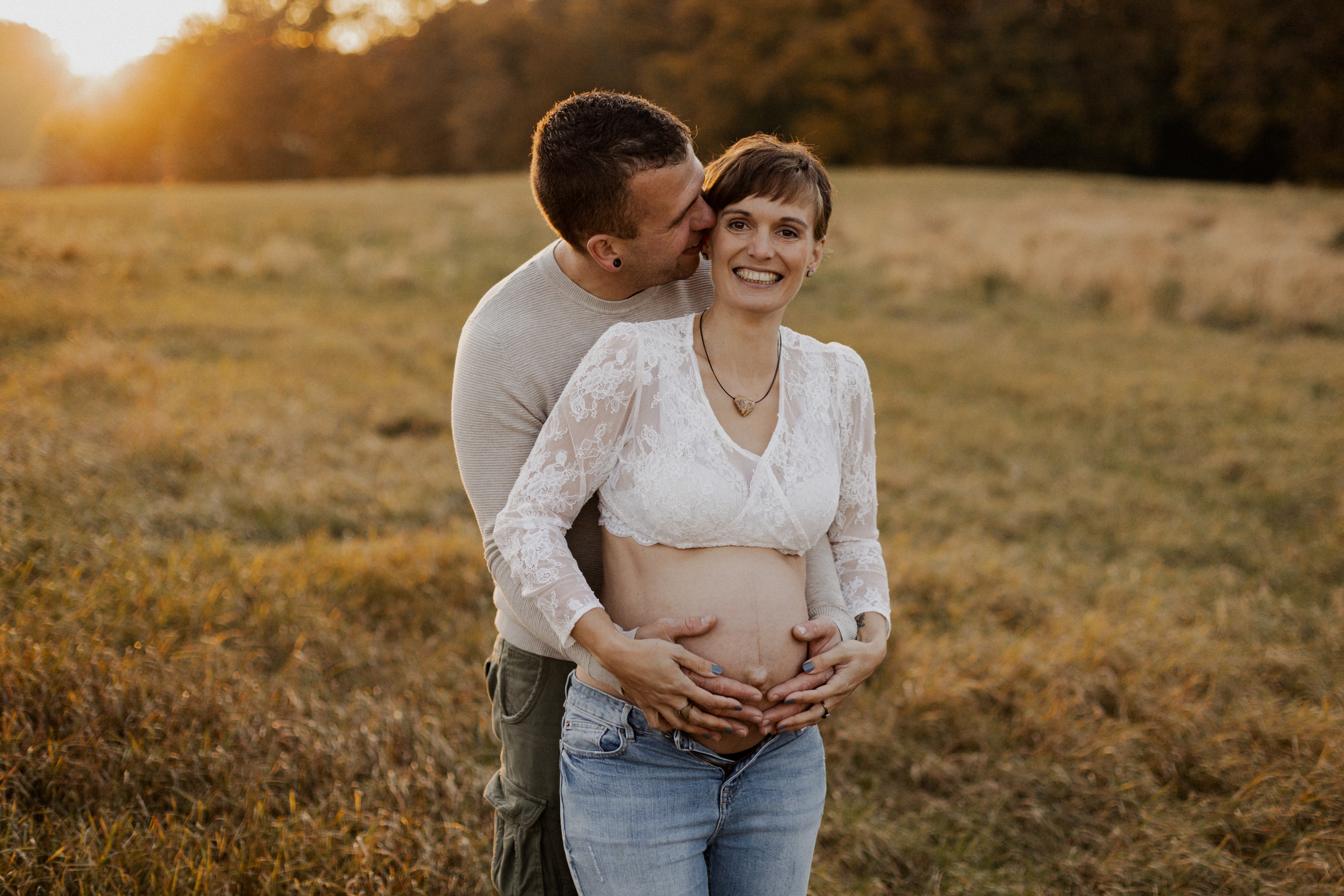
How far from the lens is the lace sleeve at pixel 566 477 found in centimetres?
196

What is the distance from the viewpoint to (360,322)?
10.9m

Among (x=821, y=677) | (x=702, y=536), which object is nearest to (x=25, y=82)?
(x=702, y=536)

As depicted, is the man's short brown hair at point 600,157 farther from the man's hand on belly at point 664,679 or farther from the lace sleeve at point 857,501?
the man's hand on belly at point 664,679

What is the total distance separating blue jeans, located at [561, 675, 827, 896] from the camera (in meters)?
1.93

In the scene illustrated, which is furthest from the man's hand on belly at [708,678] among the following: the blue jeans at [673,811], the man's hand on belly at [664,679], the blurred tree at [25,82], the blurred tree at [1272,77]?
the blurred tree at [1272,77]

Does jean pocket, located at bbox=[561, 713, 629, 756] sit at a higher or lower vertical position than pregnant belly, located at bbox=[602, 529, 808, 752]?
lower

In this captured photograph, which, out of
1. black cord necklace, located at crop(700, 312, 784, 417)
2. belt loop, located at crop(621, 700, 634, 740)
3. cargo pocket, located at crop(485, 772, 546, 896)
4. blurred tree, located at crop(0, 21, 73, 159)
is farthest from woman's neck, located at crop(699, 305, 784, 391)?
A: blurred tree, located at crop(0, 21, 73, 159)

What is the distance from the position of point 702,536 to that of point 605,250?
0.79 meters

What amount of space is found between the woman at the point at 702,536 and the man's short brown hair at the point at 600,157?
21 cm

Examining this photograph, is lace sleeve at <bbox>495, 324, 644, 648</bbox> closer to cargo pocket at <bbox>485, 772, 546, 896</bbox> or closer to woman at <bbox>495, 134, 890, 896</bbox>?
woman at <bbox>495, 134, 890, 896</bbox>

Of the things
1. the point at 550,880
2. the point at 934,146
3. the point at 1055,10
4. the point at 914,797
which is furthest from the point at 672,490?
the point at 1055,10

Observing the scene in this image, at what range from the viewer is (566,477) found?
203 centimetres

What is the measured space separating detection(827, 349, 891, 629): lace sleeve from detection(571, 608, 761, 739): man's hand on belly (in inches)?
18.5

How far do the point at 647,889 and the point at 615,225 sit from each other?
1.55 m
